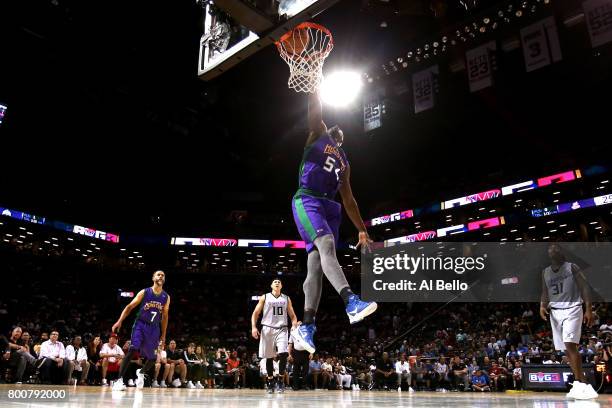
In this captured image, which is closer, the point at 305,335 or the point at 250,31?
the point at 305,335

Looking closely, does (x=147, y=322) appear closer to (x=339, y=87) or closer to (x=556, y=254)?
(x=556, y=254)

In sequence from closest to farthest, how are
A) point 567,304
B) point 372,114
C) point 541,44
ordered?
1. point 567,304
2. point 541,44
3. point 372,114

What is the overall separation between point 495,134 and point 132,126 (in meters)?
19.5

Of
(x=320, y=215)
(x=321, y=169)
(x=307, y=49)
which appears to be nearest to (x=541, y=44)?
(x=307, y=49)

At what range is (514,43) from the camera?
13672mm

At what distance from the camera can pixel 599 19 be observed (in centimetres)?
1135

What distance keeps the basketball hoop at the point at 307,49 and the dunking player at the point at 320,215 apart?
1519 mm

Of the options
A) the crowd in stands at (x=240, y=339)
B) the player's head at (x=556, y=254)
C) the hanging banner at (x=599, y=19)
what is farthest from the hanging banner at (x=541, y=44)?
the player's head at (x=556, y=254)


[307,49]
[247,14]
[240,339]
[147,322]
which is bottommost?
[147,322]

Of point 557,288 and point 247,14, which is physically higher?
point 247,14

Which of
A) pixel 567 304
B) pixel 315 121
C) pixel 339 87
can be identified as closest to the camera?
pixel 315 121

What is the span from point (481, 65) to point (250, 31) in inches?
392

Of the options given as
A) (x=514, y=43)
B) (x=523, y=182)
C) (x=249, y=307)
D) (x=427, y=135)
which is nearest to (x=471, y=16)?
(x=514, y=43)

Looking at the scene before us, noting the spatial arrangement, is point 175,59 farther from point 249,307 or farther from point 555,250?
point 249,307
